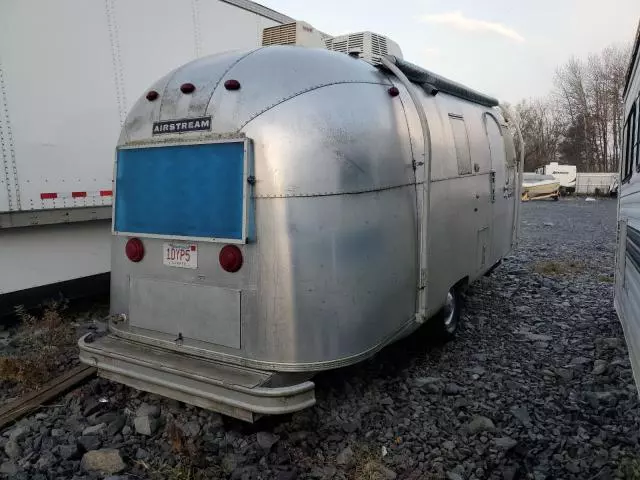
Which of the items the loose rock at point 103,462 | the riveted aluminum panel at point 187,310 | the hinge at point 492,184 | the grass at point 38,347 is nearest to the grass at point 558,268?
the hinge at point 492,184

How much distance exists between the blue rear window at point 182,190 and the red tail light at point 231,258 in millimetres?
78

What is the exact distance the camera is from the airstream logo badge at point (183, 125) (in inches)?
132

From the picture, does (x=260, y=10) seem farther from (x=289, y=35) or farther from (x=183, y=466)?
(x=183, y=466)

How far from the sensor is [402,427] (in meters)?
3.77

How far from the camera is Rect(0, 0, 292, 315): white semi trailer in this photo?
16.2ft

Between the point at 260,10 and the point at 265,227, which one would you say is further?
the point at 260,10

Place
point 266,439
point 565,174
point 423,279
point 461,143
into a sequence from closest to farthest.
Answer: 1. point 266,439
2. point 423,279
3. point 461,143
4. point 565,174

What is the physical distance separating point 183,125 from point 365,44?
2.04m

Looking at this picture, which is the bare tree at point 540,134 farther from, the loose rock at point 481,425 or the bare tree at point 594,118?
the loose rock at point 481,425

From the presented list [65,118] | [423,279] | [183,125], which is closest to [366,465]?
[423,279]

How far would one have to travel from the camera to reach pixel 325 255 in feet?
10.6

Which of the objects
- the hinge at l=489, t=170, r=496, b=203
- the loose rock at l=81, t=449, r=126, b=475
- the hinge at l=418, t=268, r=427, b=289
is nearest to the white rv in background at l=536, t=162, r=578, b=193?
the hinge at l=489, t=170, r=496, b=203

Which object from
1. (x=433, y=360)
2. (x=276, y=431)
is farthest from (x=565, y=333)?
(x=276, y=431)

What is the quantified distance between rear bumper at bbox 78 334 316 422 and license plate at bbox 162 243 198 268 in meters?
0.63
